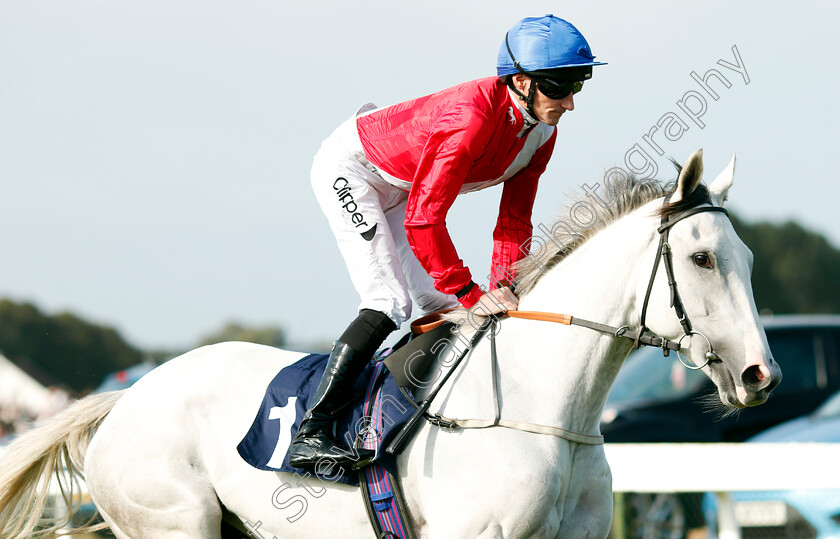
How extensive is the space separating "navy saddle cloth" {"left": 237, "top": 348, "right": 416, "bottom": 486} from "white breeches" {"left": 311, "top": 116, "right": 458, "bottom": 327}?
11.6 inches

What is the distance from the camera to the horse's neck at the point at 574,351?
3.12 metres

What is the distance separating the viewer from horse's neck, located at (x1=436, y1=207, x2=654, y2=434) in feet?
10.2

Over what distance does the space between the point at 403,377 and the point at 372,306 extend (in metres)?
0.32

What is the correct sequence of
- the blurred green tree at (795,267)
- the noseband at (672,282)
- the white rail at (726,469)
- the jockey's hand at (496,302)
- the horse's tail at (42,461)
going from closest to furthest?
the noseband at (672,282)
the jockey's hand at (496,302)
the horse's tail at (42,461)
the white rail at (726,469)
the blurred green tree at (795,267)

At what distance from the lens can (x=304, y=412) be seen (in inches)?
136

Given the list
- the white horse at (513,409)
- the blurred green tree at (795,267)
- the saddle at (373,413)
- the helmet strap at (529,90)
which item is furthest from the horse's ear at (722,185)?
the blurred green tree at (795,267)

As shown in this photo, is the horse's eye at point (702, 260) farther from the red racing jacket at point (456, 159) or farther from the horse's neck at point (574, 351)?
the red racing jacket at point (456, 159)

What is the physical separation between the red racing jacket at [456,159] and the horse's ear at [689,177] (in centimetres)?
70

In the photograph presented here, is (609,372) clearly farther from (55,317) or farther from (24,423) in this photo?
(55,317)

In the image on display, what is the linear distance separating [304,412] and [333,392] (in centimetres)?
21

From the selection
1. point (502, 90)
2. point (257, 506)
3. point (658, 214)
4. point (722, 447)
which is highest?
point (502, 90)

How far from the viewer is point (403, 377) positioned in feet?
10.9

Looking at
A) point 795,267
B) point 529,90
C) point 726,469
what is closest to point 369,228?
point 529,90

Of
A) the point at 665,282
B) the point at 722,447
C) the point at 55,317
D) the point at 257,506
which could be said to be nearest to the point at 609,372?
the point at 665,282
